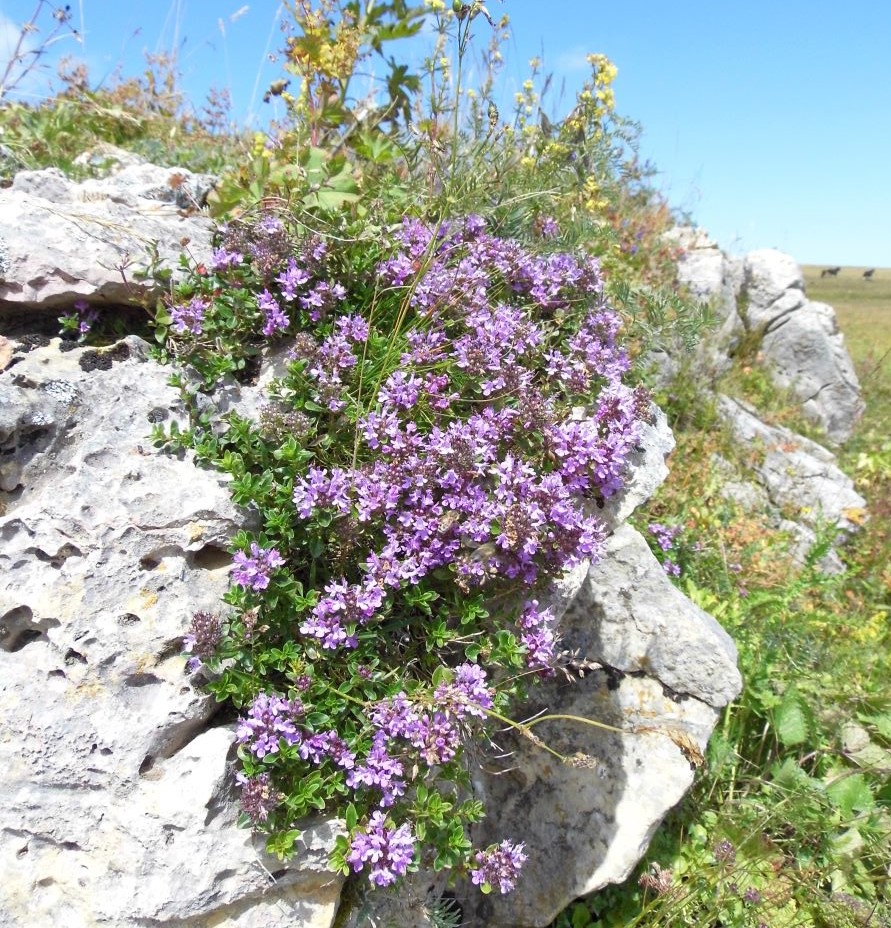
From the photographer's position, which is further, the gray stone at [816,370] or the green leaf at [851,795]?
the gray stone at [816,370]

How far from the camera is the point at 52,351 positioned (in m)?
3.43

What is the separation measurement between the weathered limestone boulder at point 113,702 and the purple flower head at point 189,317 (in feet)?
2.06

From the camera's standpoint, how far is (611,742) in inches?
156

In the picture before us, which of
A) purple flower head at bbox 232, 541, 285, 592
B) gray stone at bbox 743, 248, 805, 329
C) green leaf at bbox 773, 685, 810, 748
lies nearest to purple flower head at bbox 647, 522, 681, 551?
green leaf at bbox 773, 685, 810, 748

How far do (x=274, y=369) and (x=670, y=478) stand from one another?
4365 mm

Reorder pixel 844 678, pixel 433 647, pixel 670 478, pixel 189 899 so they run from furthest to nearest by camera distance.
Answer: pixel 670 478, pixel 844 678, pixel 433 647, pixel 189 899

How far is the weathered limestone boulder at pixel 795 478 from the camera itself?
25.2 feet

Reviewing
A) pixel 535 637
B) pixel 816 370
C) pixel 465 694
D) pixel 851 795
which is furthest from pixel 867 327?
pixel 465 694

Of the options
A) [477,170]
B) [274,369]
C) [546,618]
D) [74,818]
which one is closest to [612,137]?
[477,170]

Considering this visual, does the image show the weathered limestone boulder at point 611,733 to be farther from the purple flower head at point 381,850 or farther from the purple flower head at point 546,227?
the purple flower head at point 546,227

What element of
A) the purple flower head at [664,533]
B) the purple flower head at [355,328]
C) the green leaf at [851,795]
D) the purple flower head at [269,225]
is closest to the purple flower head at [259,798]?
the purple flower head at [355,328]

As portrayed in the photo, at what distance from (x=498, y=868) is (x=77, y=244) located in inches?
139

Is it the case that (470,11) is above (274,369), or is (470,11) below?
above

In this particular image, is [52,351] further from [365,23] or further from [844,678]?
[844,678]
